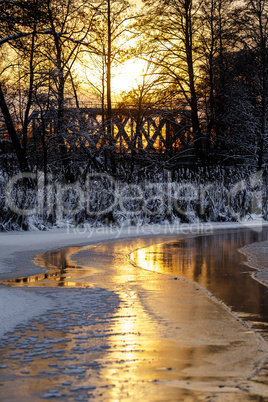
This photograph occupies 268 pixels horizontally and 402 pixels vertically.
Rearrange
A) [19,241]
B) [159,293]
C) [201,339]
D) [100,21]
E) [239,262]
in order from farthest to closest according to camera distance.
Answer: [100,21], [19,241], [239,262], [159,293], [201,339]

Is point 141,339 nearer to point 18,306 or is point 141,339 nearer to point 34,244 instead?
point 18,306

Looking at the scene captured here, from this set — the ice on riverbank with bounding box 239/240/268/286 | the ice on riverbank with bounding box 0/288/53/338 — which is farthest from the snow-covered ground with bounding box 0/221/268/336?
the ice on riverbank with bounding box 239/240/268/286

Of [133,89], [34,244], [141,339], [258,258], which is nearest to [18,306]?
[141,339]

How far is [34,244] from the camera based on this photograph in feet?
44.6

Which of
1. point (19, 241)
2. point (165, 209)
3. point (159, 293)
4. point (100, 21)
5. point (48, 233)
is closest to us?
point (159, 293)

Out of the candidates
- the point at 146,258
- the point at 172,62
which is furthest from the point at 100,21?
the point at 146,258

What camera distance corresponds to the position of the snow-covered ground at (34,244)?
602cm

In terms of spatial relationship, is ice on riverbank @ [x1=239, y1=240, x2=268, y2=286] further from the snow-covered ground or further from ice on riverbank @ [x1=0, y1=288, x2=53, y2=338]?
the snow-covered ground

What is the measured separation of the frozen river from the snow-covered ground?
0.68 feet

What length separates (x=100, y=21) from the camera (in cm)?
2264

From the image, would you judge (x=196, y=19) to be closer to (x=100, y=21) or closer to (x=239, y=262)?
(x=100, y=21)

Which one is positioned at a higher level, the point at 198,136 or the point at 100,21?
the point at 100,21

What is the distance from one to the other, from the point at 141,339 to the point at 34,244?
902 centimetres

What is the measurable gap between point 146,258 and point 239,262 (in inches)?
67.5
